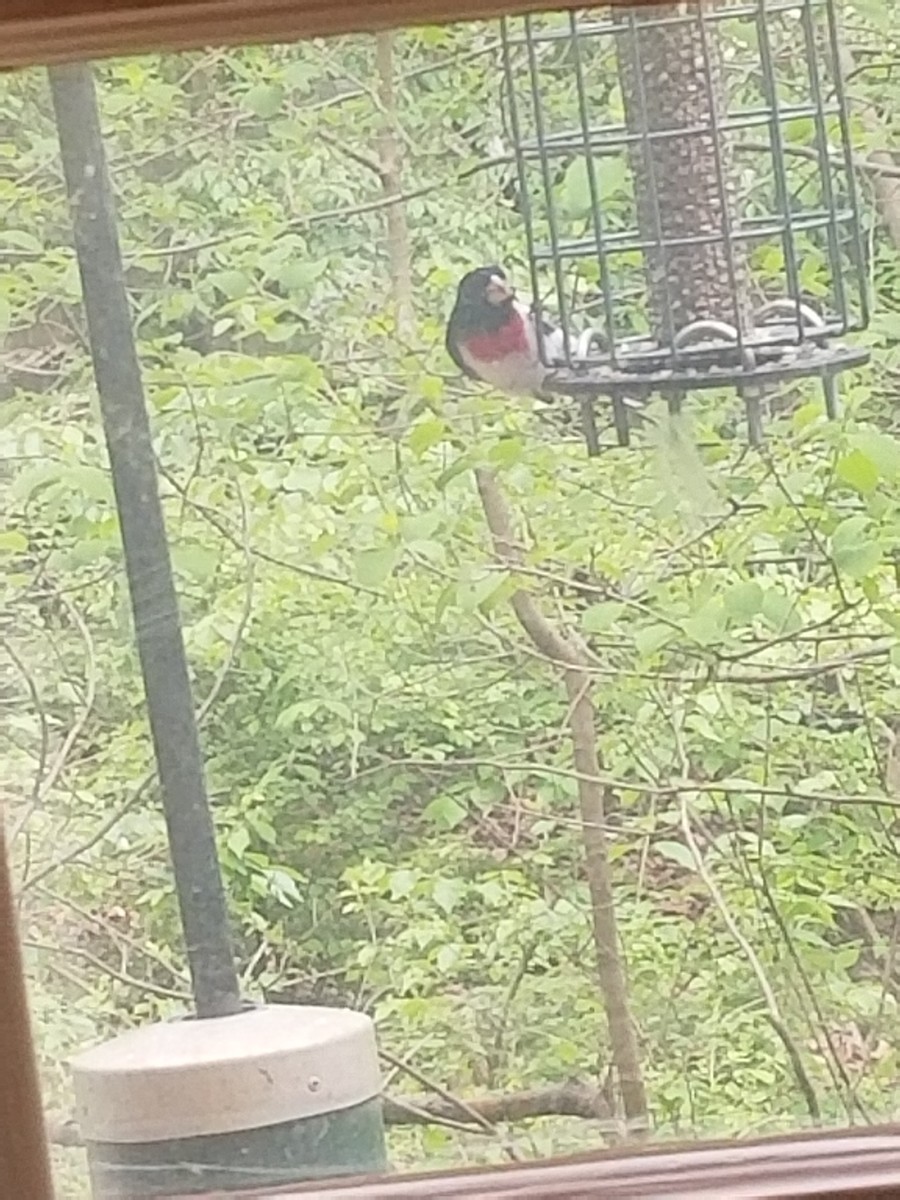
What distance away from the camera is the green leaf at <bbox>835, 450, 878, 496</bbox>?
1.03 meters

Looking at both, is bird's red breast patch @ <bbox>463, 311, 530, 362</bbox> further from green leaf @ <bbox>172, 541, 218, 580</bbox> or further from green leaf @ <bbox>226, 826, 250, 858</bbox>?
green leaf @ <bbox>226, 826, 250, 858</bbox>

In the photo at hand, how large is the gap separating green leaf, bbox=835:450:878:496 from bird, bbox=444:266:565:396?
160mm

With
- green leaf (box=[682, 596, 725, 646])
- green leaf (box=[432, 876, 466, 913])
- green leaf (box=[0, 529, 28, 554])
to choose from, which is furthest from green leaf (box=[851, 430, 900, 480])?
green leaf (box=[0, 529, 28, 554])

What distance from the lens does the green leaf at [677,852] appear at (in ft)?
3.42

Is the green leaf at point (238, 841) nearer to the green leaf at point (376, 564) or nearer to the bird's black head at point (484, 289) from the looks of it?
the green leaf at point (376, 564)

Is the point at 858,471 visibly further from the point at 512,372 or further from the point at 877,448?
the point at 512,372

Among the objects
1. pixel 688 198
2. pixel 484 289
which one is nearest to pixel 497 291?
pixel 484 289

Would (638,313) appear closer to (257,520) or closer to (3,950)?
(257,520)

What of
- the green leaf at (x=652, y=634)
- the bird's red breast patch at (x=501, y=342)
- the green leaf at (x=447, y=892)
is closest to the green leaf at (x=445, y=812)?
the green leaf at (x=447, y=892)

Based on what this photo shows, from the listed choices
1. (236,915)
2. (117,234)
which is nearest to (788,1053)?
(236,915)

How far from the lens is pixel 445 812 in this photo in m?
1.04

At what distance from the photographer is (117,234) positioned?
1.01 meters

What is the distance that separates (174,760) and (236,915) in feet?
0.30

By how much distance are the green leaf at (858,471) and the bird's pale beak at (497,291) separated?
20 centimetres
